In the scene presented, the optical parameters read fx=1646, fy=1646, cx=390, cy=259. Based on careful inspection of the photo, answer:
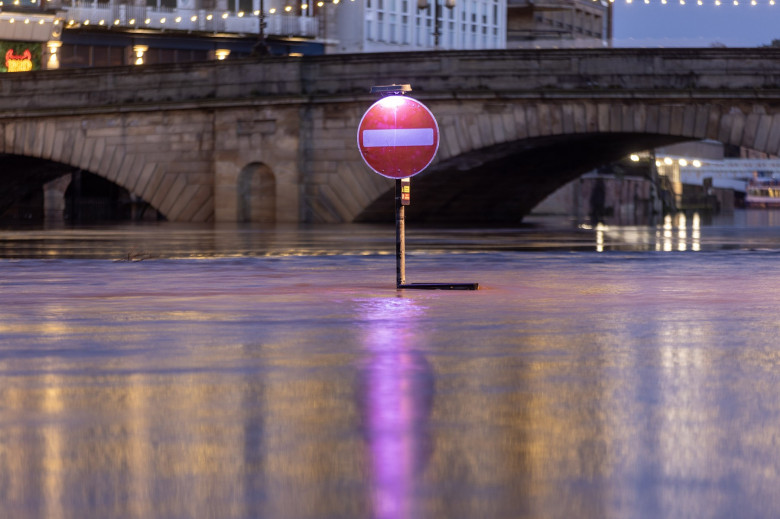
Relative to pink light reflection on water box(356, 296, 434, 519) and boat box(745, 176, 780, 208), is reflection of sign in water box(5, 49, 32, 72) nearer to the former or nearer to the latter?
pink light reflection on water box(356, 296, 434, 519)

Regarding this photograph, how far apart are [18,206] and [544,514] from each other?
66.6 m

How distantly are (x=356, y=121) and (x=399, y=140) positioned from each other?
28058 mm

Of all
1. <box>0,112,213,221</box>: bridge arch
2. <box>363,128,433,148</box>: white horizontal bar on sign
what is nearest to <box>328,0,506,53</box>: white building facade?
<box>0,112,213,221</box>: bridge arch

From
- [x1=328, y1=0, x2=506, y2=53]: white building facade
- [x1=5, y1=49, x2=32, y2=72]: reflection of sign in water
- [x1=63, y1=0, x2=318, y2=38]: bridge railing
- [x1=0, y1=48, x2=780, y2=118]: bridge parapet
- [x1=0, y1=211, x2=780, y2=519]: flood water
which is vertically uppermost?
[x1=328, y1=0, x2=506, y2=53]: white building facade

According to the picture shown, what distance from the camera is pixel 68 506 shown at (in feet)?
15.9

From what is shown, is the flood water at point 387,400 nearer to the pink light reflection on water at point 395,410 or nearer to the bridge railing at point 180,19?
the pink light reflection on water at point 395,410

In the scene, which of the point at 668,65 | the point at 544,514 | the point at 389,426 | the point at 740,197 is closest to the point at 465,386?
the point at 389,426

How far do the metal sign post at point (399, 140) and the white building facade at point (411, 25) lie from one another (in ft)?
195

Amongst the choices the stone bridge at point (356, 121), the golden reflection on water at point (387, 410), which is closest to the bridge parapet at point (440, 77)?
the stone bridge at point (356, 121)

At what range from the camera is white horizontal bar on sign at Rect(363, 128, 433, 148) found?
14586 millimetres

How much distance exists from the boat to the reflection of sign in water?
74047mm

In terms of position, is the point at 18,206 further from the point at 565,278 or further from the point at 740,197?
the point at 740,197

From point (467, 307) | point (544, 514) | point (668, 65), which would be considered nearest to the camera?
point (544, 514)

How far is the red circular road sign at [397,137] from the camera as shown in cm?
1455
